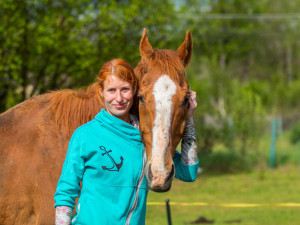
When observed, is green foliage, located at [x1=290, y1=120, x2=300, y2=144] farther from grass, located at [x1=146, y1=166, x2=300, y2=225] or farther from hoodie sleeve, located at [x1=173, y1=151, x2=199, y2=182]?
hoodie sleeve, located at [x1=173, y1=151, x2=199, y2=182]

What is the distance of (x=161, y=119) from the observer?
2.43m

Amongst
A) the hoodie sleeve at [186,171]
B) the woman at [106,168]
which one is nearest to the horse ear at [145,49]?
the woman at [106,168]

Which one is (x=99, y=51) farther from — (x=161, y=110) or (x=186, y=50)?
(x=161, y=110)

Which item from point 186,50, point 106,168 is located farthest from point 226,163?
point 106,168

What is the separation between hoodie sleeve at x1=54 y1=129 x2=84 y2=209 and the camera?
2.39 meters

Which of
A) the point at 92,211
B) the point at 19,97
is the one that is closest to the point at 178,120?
the point at 92,211

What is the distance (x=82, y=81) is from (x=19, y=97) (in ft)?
4.86

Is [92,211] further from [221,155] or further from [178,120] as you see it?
[221,155]

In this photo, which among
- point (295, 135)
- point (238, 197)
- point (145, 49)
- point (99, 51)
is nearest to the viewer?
point (145, 49)

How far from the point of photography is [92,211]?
238 centimetres

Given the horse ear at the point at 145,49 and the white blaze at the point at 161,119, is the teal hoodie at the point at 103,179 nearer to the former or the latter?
the white blaze at the point at 161,119

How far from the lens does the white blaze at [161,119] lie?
2.30m

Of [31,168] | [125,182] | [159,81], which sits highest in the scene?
[159,81]

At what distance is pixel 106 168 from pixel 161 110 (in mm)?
446
